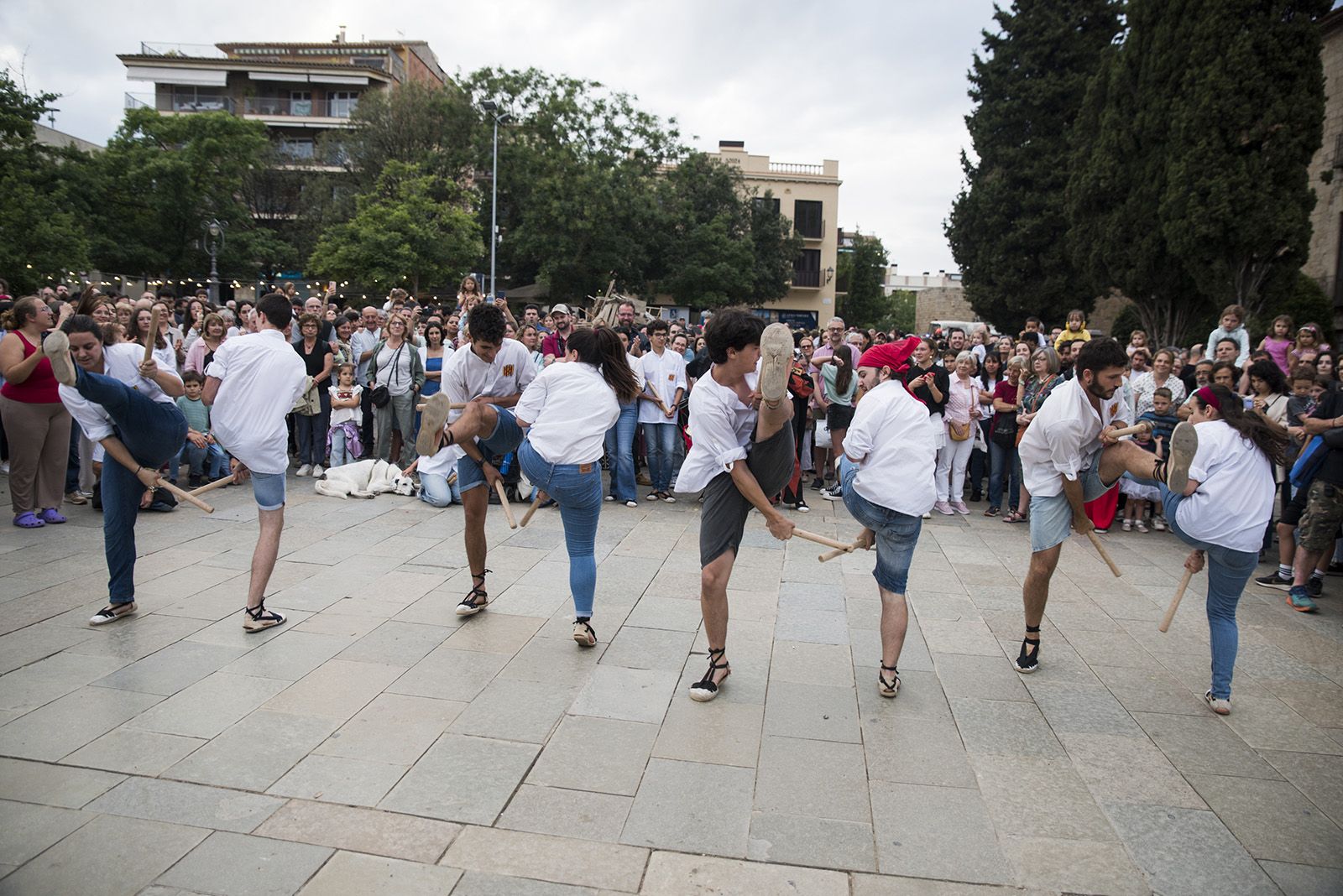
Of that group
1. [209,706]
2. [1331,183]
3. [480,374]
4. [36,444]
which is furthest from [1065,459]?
[1331,183]

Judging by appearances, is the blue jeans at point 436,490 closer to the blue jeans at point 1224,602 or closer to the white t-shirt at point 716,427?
the white t-shirt at point 716,427

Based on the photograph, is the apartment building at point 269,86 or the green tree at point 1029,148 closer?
the green tree at point 1029,148

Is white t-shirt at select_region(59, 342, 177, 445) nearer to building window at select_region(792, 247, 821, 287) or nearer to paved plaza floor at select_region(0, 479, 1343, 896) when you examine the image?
paved plaza floor at select_region(0, 479, 1343, 896)

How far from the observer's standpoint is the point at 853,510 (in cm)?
442

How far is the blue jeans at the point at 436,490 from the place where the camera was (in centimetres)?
876

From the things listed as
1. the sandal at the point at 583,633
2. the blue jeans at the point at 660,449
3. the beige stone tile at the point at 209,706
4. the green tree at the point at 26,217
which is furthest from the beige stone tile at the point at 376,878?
the green tree at the point at 26,217

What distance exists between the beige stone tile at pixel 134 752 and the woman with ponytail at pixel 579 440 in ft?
6.51

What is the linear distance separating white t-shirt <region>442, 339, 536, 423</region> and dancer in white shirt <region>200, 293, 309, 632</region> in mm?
905

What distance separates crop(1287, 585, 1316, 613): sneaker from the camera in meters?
6.14

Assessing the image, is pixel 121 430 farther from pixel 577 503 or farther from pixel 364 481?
pixel 364 481

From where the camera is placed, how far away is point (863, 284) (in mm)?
57000

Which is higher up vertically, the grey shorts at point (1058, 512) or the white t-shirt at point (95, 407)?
the white t-shirt at point (95, 407)

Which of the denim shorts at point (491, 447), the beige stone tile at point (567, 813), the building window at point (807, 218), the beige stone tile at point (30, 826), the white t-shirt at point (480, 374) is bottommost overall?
the beige stone tile at point (567, 813)

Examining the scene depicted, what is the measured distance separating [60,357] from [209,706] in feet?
6.64
